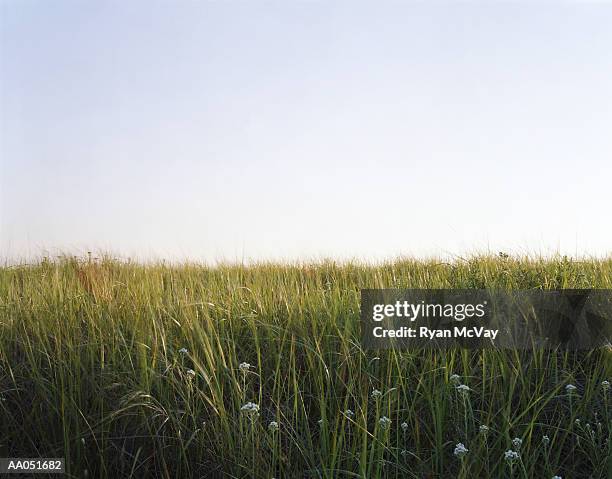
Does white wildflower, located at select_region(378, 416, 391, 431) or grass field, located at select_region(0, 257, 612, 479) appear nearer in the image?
white wildflower, located at select_region(378, 416, 391, 431)

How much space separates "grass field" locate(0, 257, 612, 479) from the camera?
2.55m

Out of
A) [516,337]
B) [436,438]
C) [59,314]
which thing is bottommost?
[436,438]

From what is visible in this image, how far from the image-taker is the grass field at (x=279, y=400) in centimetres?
255

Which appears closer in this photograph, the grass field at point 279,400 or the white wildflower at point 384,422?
the white wildflower at point 384,422

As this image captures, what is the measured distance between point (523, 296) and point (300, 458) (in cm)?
212

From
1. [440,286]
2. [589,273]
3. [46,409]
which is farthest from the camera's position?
[589,273]

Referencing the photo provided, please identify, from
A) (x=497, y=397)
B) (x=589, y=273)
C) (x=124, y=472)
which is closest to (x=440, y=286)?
(x=497, y=397)

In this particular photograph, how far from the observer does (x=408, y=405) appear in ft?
9.59

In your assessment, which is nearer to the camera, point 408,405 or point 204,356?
point 408,405

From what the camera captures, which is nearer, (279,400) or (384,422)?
(384,422)

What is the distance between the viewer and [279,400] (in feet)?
9.37

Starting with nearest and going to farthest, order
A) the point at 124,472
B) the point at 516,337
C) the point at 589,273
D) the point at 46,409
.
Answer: the point at 124,472 → the point at 46,409 → the point at 516,337 → the point at 589,273

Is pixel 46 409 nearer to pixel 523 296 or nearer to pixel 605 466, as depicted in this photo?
pixel 605 466

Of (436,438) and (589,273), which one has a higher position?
(589,273)
